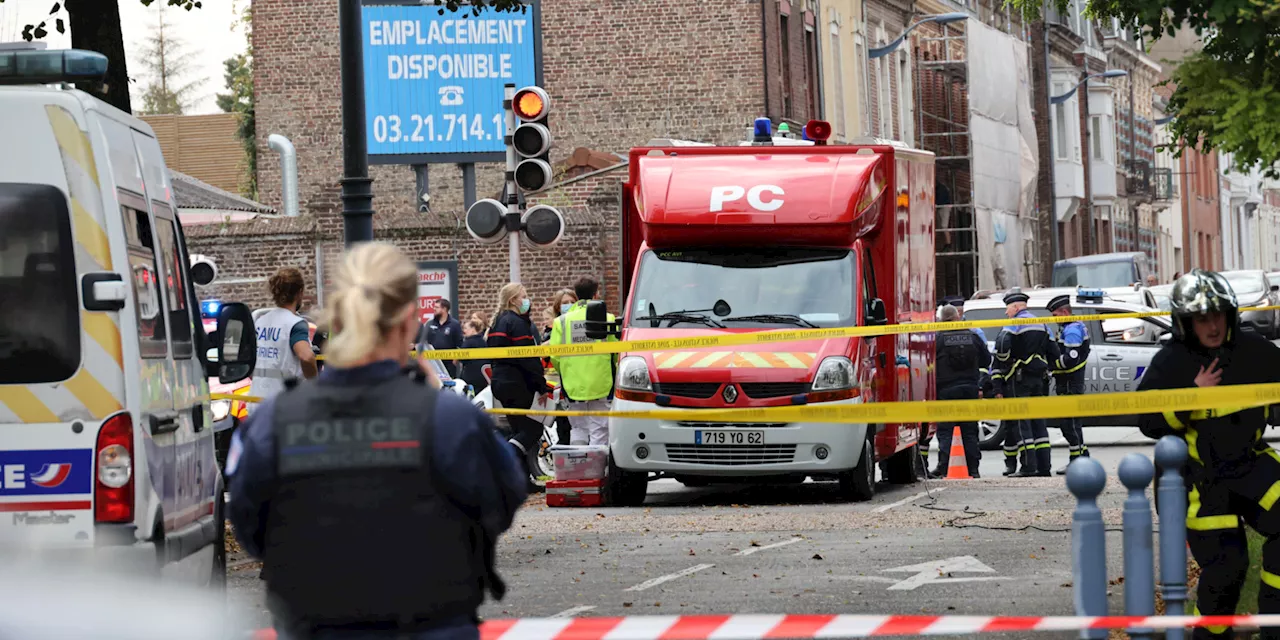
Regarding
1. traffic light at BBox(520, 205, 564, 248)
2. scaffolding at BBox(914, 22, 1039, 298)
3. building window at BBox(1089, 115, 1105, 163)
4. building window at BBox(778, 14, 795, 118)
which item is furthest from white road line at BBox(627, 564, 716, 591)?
building window at BBox(1089, 115, 1105, 163)

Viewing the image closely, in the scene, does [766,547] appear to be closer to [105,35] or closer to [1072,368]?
[105,35]

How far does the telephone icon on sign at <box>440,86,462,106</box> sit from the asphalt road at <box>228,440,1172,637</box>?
16878 mm

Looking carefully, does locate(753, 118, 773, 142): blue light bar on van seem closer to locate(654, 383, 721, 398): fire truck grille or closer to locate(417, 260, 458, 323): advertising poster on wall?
locate(654, 383, 721, 398): fire truck grille

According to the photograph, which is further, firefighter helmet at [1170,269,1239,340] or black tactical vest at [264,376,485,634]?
firefighter helmet at [1170,269,1239,340]

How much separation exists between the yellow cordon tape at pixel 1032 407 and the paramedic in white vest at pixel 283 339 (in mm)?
2159

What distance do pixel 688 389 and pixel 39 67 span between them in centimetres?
840

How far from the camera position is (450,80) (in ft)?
110

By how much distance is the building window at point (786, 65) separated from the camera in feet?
127

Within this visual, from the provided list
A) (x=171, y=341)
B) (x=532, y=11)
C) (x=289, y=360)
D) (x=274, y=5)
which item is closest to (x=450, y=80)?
(x=532, y=11)

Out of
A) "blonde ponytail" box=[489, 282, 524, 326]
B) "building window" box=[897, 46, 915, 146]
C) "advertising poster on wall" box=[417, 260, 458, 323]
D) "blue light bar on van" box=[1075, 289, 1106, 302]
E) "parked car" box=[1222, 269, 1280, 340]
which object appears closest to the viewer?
"blonde ponytail" box=[489, 282, 524, 326]

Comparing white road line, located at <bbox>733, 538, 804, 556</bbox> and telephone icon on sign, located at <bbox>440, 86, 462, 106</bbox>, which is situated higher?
telephone icon on sign, located at <bbox>440, 86, 462, 106</bbox>

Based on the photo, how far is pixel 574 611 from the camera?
396 inches

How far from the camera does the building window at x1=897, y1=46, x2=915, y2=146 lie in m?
49.2

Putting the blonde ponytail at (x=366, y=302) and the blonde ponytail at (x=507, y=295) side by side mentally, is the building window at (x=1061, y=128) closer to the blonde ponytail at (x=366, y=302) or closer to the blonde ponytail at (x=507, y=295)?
the blonde ponytail at (x=507, y=295)
